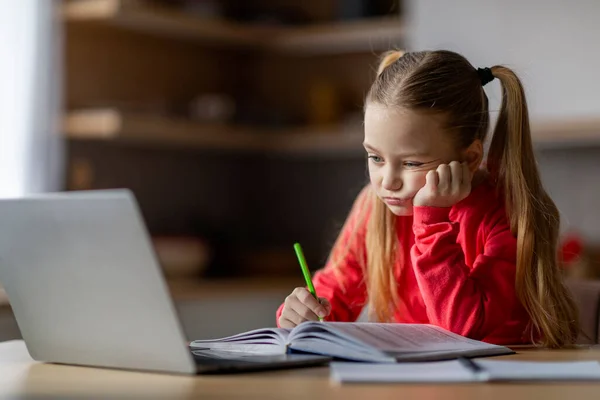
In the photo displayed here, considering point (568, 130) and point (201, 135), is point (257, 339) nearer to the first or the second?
point (568, 130)

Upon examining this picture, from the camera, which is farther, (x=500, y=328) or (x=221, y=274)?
(x=221, y=274)

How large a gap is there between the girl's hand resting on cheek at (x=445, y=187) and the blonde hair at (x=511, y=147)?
5 cm

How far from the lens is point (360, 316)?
5.52 feet

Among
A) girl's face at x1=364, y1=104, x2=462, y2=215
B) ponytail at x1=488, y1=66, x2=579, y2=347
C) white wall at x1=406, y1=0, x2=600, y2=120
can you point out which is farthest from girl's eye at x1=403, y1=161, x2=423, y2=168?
white wall at x1=406, y1=0, x2=600, y2=120

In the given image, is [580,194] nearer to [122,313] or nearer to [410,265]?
[410,265]

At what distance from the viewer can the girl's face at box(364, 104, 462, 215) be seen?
133 centimetres

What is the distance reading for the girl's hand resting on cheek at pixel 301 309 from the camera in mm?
1308

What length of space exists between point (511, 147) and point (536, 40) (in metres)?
1.79

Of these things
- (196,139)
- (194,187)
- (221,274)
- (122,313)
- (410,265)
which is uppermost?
(122,313)

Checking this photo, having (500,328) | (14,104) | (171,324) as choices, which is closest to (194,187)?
(14,104)

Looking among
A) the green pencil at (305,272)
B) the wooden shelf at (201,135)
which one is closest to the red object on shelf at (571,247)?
the wooden shelf at (201,135)

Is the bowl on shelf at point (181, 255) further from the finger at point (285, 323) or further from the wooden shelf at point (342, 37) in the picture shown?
the finger at point (285, 323)

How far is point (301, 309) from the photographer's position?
131cm

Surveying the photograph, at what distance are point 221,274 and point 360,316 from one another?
6.72 ft
